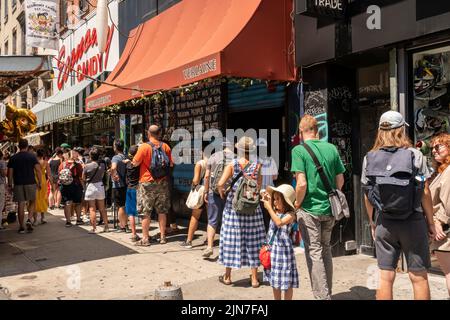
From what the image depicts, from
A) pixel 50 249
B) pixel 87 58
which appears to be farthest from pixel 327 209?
pixel 87 58

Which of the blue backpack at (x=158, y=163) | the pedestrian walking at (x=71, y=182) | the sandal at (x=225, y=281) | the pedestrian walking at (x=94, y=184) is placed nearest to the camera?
the sandal at (x=225, y=281)

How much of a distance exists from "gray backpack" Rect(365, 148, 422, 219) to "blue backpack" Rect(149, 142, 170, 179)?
4405 mm

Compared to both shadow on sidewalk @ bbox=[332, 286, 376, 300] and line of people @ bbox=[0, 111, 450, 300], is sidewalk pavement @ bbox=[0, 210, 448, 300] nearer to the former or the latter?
shadow on sidewalk @ bbox=[332, 286, 376, 300]

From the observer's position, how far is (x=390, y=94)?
6.05 metres

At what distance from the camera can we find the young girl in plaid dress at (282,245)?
4.23 metres

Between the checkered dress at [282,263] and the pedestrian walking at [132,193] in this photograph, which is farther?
the pedestrian walking at [132,193]

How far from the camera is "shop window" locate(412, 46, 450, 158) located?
5.47 meters

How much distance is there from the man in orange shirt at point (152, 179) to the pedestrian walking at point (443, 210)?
455 centimetres

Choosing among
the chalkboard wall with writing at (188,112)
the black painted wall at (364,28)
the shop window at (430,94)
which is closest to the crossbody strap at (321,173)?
the shop window at (430,94)

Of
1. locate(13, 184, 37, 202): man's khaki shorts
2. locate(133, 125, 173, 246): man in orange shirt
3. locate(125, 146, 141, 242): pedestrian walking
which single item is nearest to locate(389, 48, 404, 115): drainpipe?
locate(133, 125, 173, 246): man in orange shirt

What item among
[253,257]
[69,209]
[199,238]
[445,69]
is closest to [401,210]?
[253,257]

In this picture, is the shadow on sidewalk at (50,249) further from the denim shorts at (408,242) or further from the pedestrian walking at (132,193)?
the denim shorts at (408,242)

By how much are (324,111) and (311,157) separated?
2.46 meters
